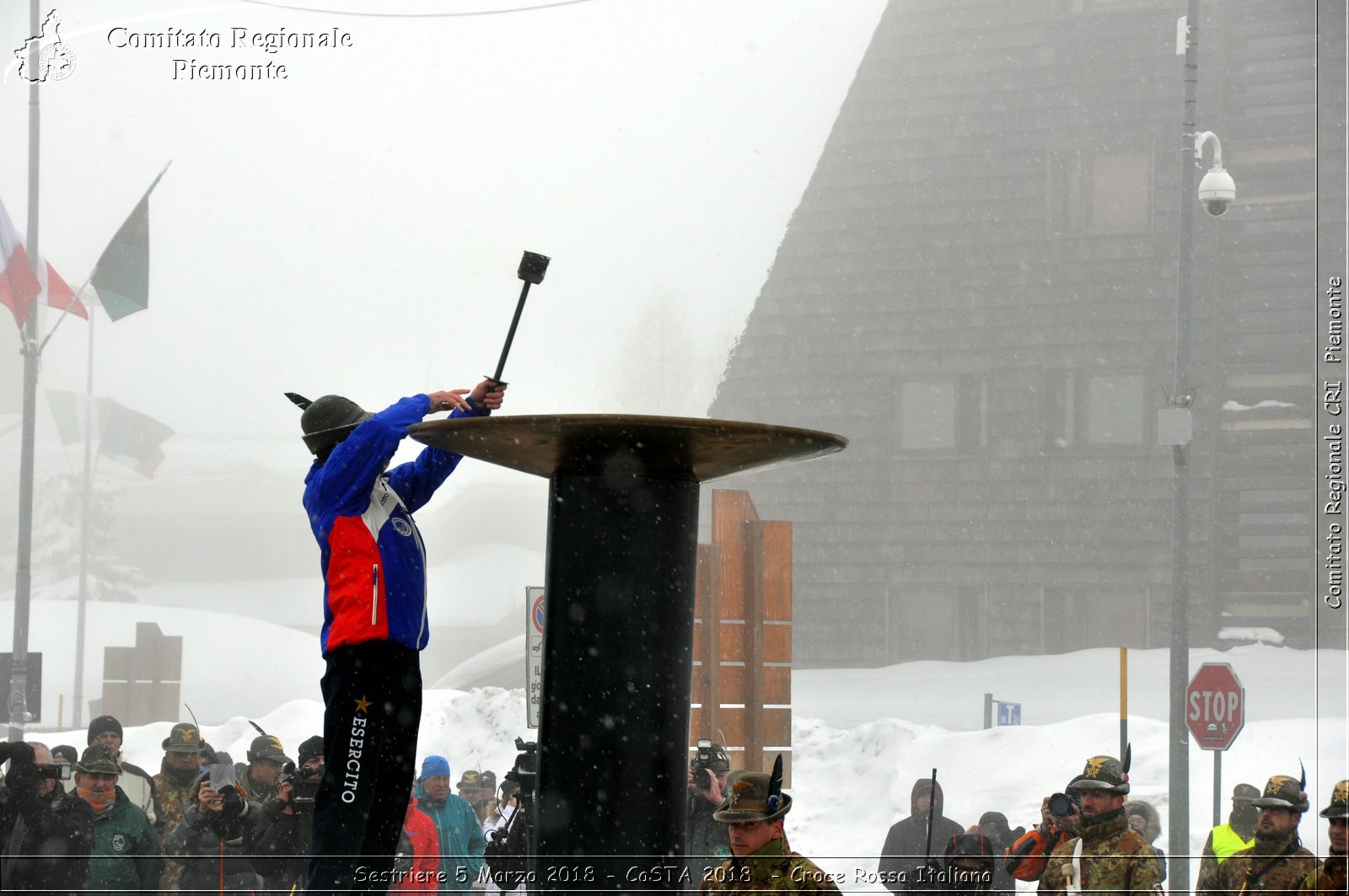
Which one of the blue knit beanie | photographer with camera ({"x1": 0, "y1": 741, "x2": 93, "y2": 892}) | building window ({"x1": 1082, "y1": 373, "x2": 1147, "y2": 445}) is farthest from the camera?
building window ({"x1": 1082, "y1": 373, "x2": 1147, "y2": 445})

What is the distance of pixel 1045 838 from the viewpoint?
4.91m

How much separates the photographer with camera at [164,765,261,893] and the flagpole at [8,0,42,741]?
16.0 ft

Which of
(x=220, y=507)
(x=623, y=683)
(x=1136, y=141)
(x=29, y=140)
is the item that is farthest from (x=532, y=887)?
(x=220, y=507)

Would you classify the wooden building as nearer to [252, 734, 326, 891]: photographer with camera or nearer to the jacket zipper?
[252, 734, 326, 891]: photographer with camera

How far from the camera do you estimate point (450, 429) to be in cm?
237

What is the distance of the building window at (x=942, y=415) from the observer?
58.2ft

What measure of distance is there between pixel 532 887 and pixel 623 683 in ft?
1.43

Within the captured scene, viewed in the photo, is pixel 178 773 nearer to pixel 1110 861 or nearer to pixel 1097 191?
pixel 1110 861

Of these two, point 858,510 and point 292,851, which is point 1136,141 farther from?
point 292,851

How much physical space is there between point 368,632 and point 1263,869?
135 inches

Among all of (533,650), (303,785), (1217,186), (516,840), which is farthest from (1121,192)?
(303,785)

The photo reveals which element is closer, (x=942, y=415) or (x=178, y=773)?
(x=178, y=773)

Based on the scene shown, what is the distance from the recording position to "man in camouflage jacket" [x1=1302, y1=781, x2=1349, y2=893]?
316 centimetres

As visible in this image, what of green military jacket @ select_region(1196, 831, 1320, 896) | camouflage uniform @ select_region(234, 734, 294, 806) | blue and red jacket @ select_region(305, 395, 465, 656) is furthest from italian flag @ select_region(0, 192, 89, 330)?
green military jacket @ select_region(1196, 831, 1320, 896)
